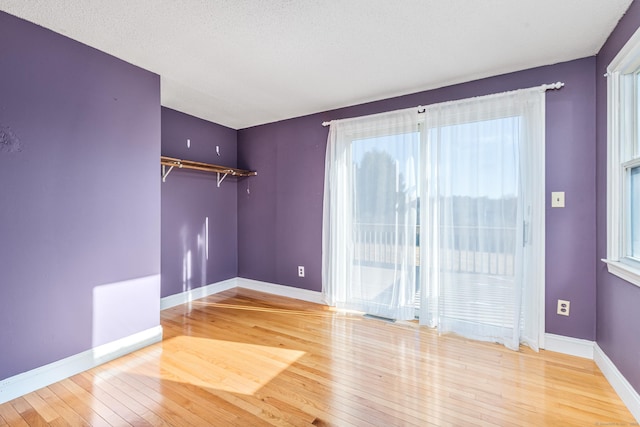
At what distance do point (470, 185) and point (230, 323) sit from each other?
2620 millimetres

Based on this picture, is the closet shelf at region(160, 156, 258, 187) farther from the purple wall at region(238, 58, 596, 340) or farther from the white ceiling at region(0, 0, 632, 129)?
the white ceiling at region(0, 0, 632, 129)

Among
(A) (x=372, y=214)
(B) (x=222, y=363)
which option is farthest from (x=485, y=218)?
(B) (x=222, y=363)

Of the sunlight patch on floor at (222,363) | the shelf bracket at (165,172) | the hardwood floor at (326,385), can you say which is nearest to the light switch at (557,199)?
the hardwood floor at (326,385)

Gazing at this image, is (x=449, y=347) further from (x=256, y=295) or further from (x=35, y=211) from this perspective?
(x=35, y=211)

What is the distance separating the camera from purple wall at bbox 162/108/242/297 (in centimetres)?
348

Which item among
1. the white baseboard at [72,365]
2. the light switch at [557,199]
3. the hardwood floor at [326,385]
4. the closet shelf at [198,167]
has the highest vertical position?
the closet shelf at [198,167]

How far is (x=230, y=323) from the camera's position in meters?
2.99

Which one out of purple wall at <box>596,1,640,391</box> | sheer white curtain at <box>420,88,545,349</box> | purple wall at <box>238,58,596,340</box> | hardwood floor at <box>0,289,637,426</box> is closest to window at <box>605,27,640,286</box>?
purple wall at <box>596,1,640,391</box>

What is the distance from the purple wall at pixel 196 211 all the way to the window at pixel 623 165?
390 centimetres

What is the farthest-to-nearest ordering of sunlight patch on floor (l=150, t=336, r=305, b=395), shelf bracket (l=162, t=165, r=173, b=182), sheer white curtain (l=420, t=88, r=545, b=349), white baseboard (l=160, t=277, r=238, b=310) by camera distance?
white baseboard (l=160, t=277, r=238, b=310)
shelf bracket (l=162, t=165, r=173, b=182)
sheer white curtain (l=420, t=88, r=545, b=349)
sunlight patch on floor (l=150, t=336, r=305, b=395)

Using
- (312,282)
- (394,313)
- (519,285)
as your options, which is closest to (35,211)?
(312,282)

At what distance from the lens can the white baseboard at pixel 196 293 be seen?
3439mm

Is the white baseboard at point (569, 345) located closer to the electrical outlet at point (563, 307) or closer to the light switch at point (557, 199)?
the electrical outlet at point (563, 307)

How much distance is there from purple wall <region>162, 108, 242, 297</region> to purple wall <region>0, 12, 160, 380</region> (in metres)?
0.95
